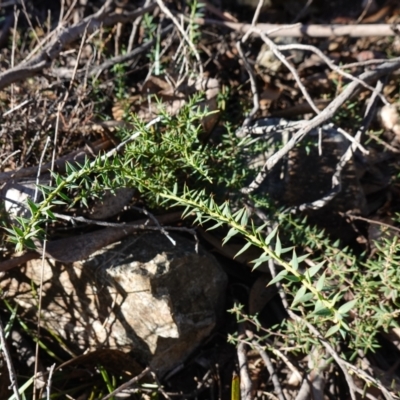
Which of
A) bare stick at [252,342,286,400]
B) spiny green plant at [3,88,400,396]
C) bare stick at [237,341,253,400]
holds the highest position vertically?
spiny green plant at [3,88,400,396]

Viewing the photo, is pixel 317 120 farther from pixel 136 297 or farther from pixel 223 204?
pixel 136 297

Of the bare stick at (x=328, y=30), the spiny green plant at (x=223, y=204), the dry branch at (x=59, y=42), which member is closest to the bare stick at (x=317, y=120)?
the spiny green plant at (x=223, y=204)

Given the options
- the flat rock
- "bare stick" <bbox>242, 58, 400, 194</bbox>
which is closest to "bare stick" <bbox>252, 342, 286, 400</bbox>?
the flat rock

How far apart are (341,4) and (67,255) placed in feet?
8.52

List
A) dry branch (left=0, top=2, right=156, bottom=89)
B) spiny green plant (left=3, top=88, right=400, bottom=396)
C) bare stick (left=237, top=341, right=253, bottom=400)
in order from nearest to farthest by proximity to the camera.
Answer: spiny green plant (left=3, top=88, right=400, bottom=396) < bare stick (left=237, top=341, right=253, bottom=400) < dry branch (left=0, top=2, right=156, bottom=89)

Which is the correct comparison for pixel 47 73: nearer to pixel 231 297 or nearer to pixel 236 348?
pixel 231 297

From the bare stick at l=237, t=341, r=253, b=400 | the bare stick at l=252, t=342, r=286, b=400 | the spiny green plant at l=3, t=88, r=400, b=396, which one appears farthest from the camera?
the bare stick at l=237, t=341, r=253, b=400

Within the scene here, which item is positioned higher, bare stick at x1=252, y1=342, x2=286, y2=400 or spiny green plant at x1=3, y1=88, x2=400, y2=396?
spiny green plant at x1=3, y1=88, x2=400, y2=396

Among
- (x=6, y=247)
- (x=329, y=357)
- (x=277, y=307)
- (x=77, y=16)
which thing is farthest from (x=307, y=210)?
(x=77, y=16)

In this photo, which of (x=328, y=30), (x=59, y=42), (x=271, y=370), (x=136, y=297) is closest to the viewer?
(x=271, y=370)

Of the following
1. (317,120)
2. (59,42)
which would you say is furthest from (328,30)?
(59,42)

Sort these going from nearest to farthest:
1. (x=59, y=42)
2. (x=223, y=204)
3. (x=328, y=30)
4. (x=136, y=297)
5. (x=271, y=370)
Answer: (x=223, y=204), (x=271, y=370), (x=136, y=297), (x=59, y=42), (x=328, y=30)

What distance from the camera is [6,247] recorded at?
2.44 metres

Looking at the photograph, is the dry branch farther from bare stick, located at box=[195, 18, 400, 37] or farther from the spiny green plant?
the spiny green plant
